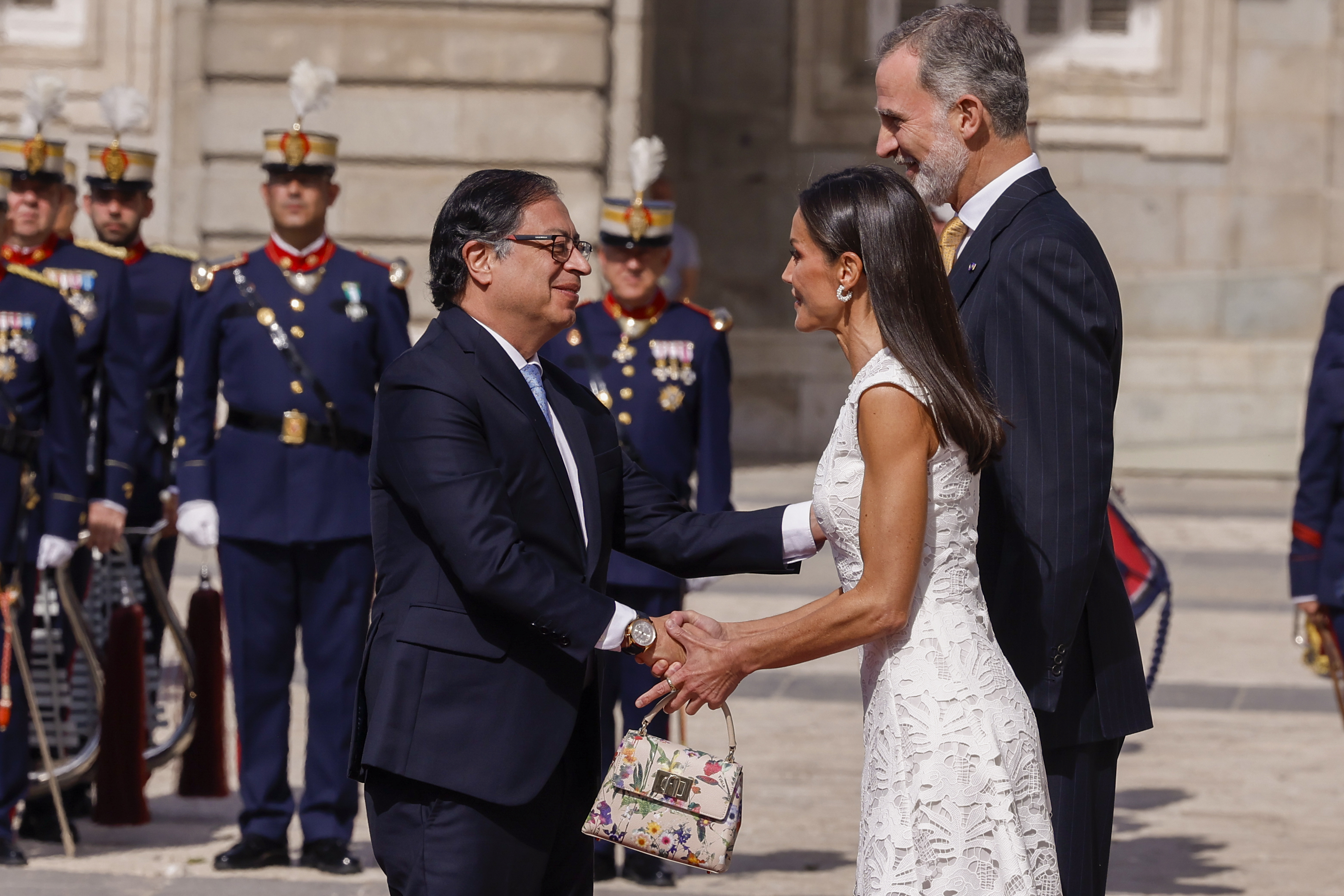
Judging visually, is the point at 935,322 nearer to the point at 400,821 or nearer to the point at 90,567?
the point at 400,821

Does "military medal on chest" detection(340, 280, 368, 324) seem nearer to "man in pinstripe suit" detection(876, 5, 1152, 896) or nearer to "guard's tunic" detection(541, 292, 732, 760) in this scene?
"guard's tunic" detection(541, 292, 732, 760)

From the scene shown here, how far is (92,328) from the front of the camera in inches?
238

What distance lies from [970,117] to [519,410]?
928 millimetres

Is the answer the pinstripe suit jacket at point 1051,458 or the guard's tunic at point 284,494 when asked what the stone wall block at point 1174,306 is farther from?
the pinstripe suit jacket at point 1051,458

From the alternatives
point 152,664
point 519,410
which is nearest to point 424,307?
point 152,664

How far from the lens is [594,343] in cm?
599

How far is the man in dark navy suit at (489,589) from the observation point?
311cm

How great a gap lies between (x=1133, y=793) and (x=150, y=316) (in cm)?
385

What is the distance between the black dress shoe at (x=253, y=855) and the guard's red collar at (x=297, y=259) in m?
1.71

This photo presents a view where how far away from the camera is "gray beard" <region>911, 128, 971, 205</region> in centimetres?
322

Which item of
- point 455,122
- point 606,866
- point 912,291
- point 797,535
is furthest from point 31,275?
point 455,122

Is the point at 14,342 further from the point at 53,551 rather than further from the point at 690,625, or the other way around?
the point at 690,625

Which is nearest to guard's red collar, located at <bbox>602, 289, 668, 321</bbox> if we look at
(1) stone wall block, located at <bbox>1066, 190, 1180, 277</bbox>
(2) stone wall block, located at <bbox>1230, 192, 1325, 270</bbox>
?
(1) stone wall block, located at <bbox>1066, 190, 1180, 277</bbox>

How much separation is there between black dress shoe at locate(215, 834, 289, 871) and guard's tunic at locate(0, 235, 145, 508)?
1.20 meters
